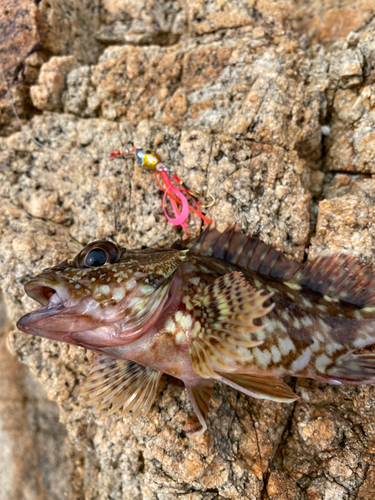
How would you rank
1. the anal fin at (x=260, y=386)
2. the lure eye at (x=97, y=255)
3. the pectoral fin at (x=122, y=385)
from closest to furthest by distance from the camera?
the anal fin at (x=260, y=386) → the lure eye at (x=97, y=255) → the pectoral fin at (x=122, y=385)

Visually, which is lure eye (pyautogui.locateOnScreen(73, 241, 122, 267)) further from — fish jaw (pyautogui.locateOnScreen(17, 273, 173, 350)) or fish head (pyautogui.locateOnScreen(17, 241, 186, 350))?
fish jaw (pyautogui.locateOnScreen(17, 273, 173, 350))

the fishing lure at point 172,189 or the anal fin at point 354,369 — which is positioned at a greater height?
the fishing lure at point 172,189

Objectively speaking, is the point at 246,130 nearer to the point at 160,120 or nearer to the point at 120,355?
the point at 160,120

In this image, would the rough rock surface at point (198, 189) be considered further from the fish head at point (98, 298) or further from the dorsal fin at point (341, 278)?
the fish head at point (98, 298)

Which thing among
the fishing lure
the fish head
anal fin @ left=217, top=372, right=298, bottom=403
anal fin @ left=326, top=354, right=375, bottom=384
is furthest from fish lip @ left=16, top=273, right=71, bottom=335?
anal fin @ left=326, top=354, right=375, bottom=384

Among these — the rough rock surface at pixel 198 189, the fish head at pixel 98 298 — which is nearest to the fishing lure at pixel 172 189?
the rough rock surface at pixel 198 189

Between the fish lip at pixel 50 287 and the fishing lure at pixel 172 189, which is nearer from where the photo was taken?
the fish lip at pixel 50 287

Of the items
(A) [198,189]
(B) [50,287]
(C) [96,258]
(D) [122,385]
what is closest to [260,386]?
(D) [122,385]

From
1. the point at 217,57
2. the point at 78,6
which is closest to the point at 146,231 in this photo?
the point at 217,57
